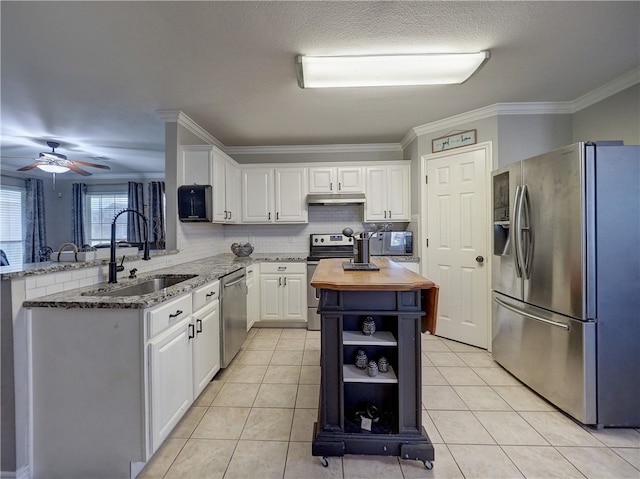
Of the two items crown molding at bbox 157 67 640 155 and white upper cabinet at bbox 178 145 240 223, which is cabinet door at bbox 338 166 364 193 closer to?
crown molding at bbox 157 67 640 155

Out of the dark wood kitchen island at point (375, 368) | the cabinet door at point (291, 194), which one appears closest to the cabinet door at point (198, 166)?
the cabinet door at point (291, 194)

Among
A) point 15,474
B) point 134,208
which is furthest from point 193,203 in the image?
point 134,208

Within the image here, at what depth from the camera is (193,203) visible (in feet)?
9.37

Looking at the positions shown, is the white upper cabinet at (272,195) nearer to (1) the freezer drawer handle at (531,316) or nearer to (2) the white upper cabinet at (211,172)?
(2) the white upper cabinet at (211,172)

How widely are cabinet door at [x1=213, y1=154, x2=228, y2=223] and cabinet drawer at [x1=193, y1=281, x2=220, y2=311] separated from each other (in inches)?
41.1

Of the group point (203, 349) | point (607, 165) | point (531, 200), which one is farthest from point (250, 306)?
Result: point (607, 165)

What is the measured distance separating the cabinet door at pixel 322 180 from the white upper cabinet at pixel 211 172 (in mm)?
1094

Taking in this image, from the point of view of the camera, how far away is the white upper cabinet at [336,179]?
3.76m

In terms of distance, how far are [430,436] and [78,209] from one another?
7233mm

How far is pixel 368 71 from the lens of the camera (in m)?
2.04

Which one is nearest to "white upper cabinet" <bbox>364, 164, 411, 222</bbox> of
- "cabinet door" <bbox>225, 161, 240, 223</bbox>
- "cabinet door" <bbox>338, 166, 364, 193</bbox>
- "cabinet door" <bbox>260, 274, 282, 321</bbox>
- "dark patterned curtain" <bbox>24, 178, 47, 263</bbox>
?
"cabinet door" <bbox>338, 166, 364, 193</bbox>

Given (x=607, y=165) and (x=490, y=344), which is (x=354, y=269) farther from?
(x=490, y=344)

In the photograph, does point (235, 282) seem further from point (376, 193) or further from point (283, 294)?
point (376, 193)

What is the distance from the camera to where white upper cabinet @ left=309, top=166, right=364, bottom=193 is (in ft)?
12.3
